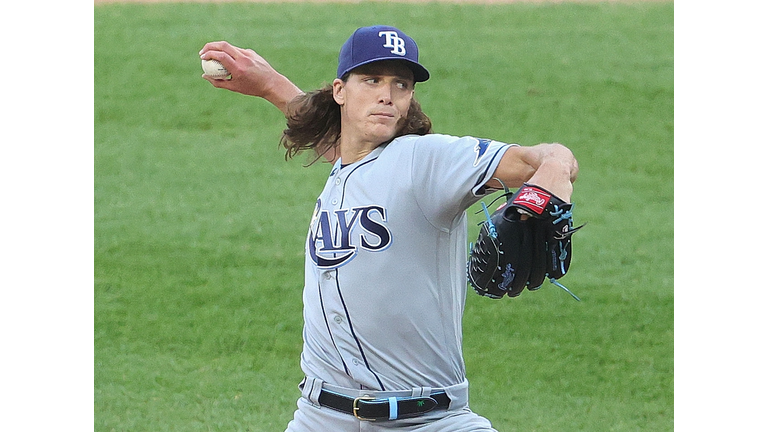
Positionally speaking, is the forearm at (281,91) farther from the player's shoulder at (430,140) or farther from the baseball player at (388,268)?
the player's shoulder at (430,140)

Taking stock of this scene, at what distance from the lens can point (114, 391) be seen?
7.44m

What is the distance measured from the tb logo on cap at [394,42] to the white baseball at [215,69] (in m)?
1.18

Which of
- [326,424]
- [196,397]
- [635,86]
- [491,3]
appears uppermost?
[491,3]

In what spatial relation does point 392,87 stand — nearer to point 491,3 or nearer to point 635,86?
point 635,86

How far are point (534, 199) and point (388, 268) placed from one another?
70 cm

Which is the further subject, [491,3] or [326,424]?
[491,3]

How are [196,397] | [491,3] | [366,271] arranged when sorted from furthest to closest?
[491,3]
[196,397]
[366,271]

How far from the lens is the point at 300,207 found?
37.6ft

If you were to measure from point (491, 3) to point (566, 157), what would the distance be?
15680 mm

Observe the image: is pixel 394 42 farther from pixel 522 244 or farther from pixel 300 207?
pixel 300 207

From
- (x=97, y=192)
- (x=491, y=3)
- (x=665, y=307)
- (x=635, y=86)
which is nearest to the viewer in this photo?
(x=665, y=307)

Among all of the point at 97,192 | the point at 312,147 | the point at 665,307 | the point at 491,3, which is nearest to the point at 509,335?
the point at 665,307

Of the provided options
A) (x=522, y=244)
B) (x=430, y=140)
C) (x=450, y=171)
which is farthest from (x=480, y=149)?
(x=522, y=244)

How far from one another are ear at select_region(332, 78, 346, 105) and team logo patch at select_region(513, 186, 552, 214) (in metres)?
1.07
